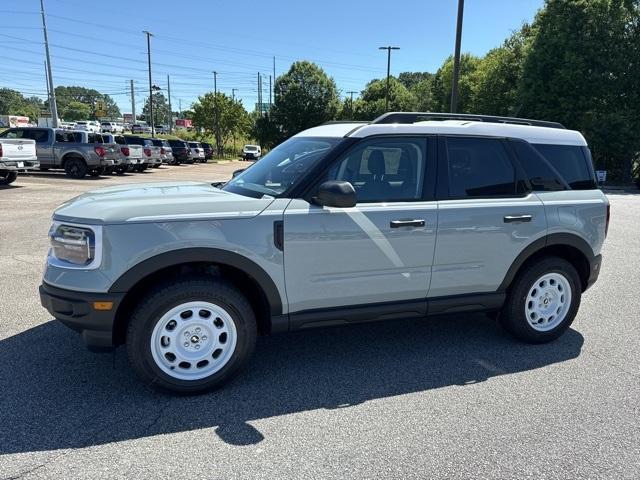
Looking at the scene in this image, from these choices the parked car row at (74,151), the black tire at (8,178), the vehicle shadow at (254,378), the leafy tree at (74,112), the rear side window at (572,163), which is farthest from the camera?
the leafy tree at (74,112)

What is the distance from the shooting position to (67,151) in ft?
63.7

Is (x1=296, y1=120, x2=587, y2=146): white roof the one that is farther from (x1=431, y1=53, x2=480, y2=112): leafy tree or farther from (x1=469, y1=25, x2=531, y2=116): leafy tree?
(x1=431, y1=53, x2=480, y2=112): leafy tree

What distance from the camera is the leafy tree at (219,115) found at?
54156 mm

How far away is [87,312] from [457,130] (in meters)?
3.04

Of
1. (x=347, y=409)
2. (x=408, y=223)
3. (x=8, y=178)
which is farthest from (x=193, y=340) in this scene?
(x=8, y=178)

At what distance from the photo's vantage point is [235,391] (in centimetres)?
348

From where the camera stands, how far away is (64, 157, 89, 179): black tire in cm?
1952

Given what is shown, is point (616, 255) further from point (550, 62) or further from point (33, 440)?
point (550, 62)

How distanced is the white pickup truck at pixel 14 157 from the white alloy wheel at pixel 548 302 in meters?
15.3

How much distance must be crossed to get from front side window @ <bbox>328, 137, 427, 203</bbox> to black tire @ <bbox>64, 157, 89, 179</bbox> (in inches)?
728

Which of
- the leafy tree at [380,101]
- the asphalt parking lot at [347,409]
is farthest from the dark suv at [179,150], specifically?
the asphalt parking lot at [347,409]

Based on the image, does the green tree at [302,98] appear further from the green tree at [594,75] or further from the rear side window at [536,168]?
the rear side window at [536,168]

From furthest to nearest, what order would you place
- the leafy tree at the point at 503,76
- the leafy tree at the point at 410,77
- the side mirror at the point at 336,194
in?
the leafy tree at the point at 410,77, the leafy tree at the point at 503,76, the side mirror at the point at 336,194

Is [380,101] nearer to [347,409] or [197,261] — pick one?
[197,261]
